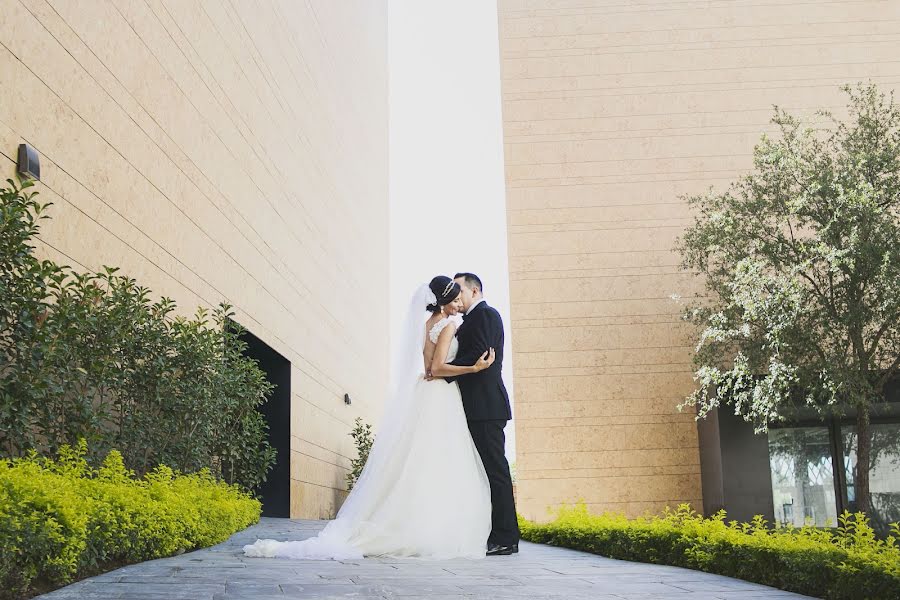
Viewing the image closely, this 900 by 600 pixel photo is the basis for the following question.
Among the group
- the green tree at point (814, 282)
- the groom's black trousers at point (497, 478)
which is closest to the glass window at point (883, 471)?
the green tree at point (814, 282)

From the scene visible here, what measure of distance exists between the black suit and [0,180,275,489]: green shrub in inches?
82.4

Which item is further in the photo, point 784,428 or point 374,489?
point 784,428

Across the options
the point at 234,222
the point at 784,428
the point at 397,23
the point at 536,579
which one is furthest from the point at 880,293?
the point at 397,23

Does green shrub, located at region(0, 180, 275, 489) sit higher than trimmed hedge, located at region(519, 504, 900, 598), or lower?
higher

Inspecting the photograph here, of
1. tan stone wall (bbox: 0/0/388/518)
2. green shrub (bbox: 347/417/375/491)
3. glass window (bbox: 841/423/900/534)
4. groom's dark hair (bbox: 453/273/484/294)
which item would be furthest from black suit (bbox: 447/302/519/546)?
green shrub (bbox: 347/417/375/491)

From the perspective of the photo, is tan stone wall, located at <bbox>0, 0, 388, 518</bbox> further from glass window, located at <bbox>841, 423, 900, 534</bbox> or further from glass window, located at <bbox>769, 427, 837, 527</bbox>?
glass window, located at <bbox>841, 423, 900, 534</bbox>

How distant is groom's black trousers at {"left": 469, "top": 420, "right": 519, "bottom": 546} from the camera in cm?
579

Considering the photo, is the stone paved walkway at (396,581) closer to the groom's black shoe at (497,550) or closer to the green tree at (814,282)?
the groom's black shoe at (497,550)

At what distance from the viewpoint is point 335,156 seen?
634 inches

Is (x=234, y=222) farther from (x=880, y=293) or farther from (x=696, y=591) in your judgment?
(x=880, y=293)

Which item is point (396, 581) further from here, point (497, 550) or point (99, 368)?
point (99, 368)

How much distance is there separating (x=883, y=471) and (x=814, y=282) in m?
3.68

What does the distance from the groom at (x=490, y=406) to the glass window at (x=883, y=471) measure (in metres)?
9.46

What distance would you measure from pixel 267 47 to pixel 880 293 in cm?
858
